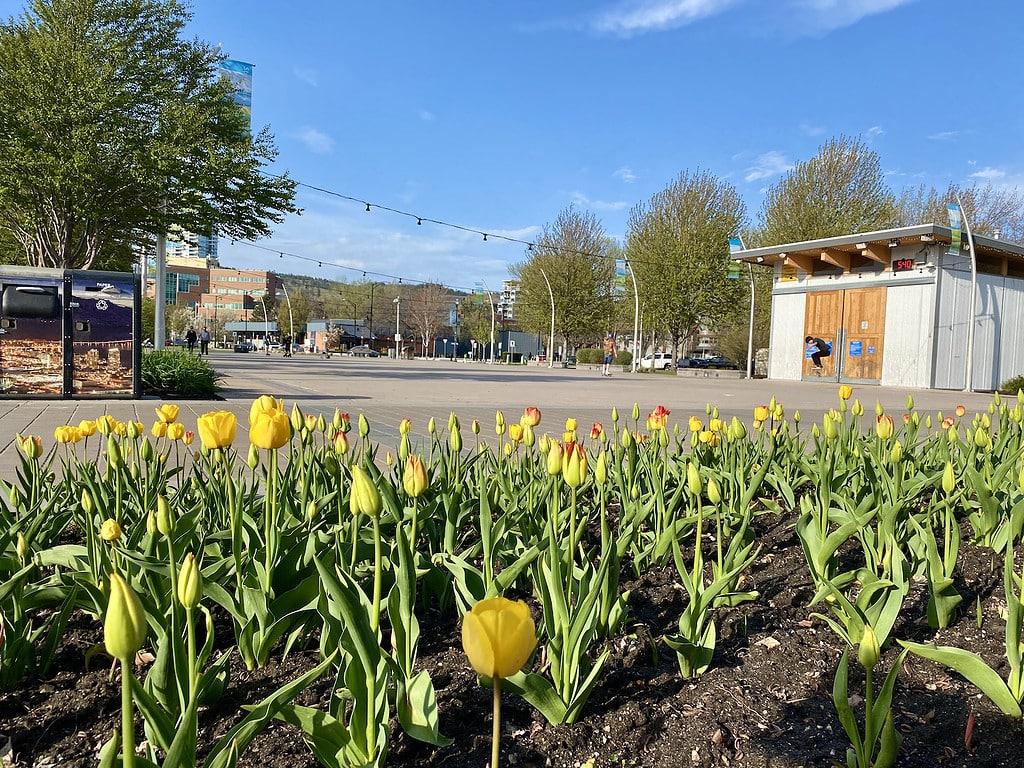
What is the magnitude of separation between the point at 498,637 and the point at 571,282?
1735 inches

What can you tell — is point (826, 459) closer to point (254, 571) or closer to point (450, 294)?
point (254, 571)

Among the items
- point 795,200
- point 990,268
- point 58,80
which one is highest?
point 795,200

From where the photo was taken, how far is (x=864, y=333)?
24.2m

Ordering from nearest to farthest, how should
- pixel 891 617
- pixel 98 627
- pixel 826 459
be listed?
pixel 891 617 → pixel 98 627 → pixel 826 459

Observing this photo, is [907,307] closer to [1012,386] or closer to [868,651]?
[1012,386]

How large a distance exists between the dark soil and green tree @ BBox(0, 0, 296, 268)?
13.2 m

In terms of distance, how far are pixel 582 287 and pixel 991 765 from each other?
4349 cm

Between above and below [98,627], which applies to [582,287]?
above

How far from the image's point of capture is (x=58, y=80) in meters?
13.0

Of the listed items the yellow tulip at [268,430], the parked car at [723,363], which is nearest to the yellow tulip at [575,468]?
the yellow tulip at [268,430]

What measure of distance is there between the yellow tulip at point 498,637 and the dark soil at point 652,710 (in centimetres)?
72

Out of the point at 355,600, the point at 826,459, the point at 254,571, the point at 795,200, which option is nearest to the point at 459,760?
the point at 355,600

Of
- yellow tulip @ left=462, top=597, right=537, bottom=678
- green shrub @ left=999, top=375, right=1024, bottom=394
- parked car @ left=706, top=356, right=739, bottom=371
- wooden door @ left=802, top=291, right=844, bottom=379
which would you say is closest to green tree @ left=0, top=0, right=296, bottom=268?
yellow tulip @ left=462, top=597, right=537, bottom=678

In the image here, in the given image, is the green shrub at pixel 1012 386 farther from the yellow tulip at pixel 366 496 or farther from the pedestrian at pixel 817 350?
the yellow tulip at pixel 366 496
